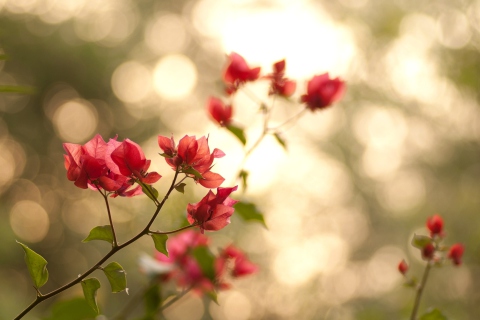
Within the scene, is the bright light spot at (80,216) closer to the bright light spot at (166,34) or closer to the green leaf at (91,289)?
the bright light spot at (166,34)

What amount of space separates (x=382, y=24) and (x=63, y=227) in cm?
437

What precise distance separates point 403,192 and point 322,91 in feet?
20.2

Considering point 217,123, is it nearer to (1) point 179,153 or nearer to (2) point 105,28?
(1) point 179,153

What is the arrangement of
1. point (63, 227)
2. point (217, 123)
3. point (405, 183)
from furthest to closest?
point (405, 183) → point (63, 227) → point (217, 123)

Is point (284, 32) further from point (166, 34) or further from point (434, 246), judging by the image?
point (434, 246)

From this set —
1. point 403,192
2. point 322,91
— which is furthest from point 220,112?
point 403,192

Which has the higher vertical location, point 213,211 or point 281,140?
point 213,211

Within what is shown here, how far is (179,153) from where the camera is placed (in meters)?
0.52

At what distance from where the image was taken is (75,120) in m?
6.58

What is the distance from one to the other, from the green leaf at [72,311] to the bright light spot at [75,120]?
19.3ft

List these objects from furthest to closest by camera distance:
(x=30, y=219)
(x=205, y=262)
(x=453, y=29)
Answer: (x=30, y=219)
(x=453, y=29)
(x=205, y=262)

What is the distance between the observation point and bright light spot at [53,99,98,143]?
6.44 meters

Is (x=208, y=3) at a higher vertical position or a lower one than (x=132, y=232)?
higher

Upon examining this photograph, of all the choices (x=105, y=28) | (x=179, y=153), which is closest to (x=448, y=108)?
(x=105, y=28)
